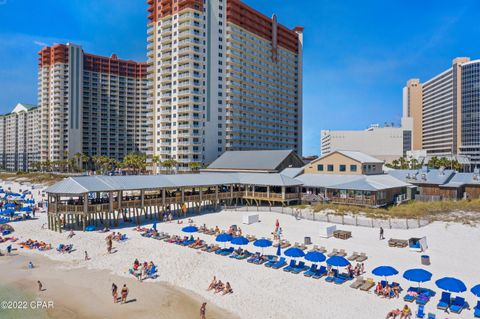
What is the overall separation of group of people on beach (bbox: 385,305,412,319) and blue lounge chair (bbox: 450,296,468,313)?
2659 mm

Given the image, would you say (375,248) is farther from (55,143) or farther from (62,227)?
(55,143)

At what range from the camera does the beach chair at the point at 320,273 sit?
25.2 metres

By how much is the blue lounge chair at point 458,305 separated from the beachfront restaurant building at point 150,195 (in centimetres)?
3348

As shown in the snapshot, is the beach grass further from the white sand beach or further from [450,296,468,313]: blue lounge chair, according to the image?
[450,296,468,313]: blue lounge chair

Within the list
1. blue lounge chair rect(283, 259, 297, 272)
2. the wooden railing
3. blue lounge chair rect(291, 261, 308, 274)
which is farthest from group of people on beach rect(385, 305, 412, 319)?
the wooden railing

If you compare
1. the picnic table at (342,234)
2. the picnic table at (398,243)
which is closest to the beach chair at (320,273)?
the picnic table at (398,243)

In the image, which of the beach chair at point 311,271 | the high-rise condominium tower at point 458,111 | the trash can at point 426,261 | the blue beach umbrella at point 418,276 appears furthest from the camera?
the high-rise condominium tower at point 458,111

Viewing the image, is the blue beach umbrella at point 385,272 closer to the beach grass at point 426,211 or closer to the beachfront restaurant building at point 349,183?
the beach grass at point 426,211

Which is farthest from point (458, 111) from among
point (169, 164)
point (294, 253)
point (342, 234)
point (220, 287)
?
point (220, 287)

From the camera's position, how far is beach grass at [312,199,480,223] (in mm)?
43312

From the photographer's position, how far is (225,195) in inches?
2199

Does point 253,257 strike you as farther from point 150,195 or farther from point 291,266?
point 150,195

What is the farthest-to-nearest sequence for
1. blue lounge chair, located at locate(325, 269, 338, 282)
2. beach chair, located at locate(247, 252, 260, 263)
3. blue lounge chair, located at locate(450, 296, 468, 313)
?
1. beach chair, located at locate(247, 252, 260, 263)
2. blue lounge chair, located at locate(325, 269, 338, 282)
3. blue lounge chair, located at locate(450, 296, 468, 313)

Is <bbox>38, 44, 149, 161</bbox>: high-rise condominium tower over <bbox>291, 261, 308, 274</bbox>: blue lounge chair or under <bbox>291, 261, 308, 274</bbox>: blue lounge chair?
over
